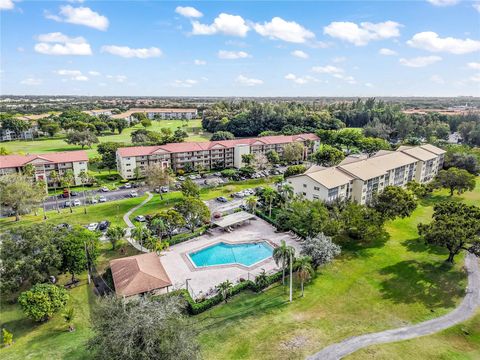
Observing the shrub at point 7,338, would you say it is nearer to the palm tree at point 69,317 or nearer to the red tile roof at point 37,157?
the palm tree at point 69,317

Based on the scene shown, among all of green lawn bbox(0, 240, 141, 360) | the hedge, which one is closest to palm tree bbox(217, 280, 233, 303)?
the hedge

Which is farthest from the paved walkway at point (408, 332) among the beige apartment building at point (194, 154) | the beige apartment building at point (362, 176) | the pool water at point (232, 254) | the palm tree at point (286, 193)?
the beige apartment building at point (194, 154)

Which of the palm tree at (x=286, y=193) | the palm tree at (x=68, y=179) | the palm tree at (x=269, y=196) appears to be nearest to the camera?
the palm tree at (x=286, y=193)

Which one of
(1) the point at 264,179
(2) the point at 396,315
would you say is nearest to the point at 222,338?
(2) the point at 396,315

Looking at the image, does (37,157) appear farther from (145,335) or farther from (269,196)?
(145,335)

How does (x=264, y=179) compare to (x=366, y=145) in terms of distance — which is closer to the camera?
(x=264, y=179)

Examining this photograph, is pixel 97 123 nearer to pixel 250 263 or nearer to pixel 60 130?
pixel 60 130

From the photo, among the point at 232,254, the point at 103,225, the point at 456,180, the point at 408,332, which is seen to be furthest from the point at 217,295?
the point at 456,180
